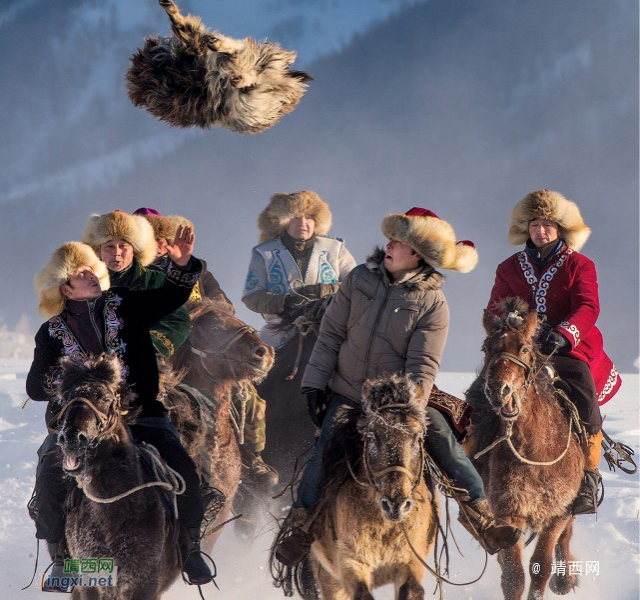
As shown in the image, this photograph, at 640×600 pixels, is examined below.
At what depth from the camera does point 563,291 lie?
30.0 ft

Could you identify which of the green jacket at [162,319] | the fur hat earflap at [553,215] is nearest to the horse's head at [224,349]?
the green jacket at [162,319]

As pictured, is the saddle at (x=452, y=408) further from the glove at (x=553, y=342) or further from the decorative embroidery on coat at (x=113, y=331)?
the decorative embroidery on coat at (x=113, y=331)

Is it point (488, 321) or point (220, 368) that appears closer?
point (488, 321)

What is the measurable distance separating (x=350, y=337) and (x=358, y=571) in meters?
1.47

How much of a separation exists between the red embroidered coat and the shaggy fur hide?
9.55ft

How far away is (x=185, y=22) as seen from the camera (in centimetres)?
667

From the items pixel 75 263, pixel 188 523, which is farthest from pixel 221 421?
pixel 75 263

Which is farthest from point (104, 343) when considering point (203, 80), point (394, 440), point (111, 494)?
point (394, 440)

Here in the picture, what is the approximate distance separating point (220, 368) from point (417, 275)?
8.08 ft

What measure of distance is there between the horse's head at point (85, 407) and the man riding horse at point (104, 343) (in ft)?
0.83

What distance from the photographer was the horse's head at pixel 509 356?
26.1ft

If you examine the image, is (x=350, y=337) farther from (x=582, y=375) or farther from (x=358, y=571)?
(x=582, y=375)

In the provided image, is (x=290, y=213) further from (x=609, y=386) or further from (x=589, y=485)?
(x=589, y=485)

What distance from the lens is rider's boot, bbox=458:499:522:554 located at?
702 centimetres
